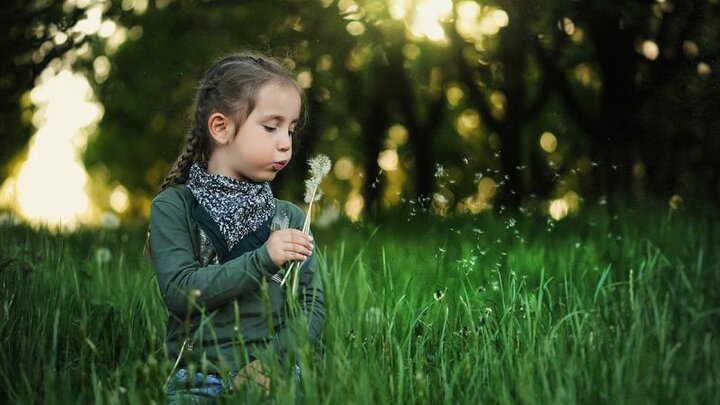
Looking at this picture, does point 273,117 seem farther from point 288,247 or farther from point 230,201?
point 288,247

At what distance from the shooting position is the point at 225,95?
2.92 meters

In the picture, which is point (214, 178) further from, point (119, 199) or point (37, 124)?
point (119, 199)

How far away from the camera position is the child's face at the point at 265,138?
109 inches

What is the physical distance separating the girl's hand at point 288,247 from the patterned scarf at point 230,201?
258 millimetres

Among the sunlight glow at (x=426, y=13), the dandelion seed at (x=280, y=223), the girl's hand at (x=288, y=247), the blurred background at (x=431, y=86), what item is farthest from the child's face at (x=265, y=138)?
the sunlight glow at (x=426, y=13)

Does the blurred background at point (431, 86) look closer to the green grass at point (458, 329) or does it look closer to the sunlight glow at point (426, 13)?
the sunlight glow at point (426, 13)

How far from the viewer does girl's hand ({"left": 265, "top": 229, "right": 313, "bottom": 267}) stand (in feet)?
8.38

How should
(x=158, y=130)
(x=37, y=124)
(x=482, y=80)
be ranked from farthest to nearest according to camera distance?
(x=158, y=130)
(x=482, y=80)
(x=37, y=124)

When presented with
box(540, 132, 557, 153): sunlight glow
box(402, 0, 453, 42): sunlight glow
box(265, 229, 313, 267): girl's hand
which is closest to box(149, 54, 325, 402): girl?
box(265, 229, 313, 267): girl's hand

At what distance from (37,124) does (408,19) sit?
2.67 m

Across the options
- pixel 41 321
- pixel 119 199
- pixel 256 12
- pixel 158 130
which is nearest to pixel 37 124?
pixel 256 12

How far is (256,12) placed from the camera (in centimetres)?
652

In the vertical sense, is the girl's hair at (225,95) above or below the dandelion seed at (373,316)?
above

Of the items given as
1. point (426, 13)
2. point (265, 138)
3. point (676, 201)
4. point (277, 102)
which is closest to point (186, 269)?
point (265, 138)
